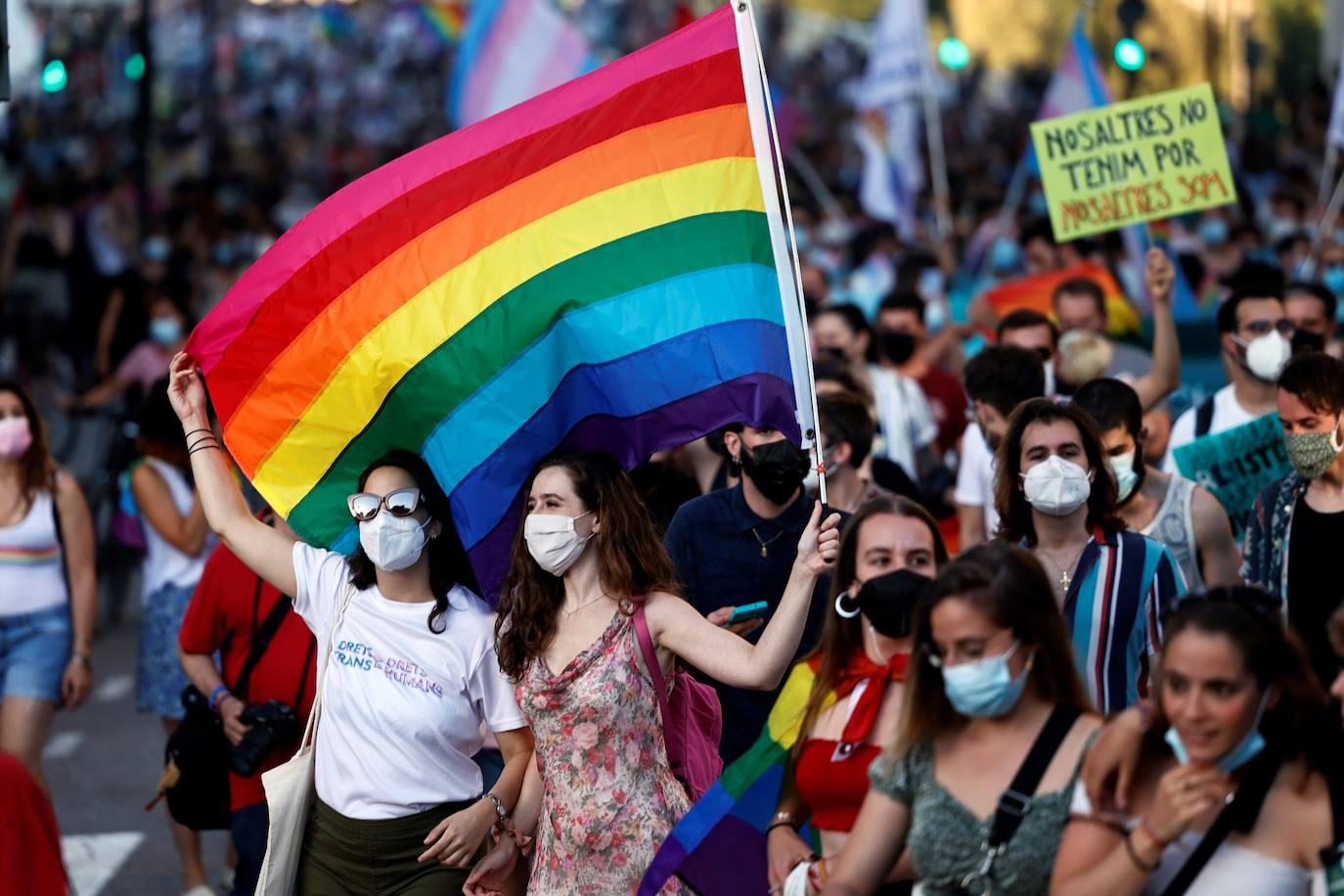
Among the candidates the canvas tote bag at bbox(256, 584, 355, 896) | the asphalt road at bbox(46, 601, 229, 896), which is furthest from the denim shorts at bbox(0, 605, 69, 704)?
the canvas tote bag at bbox(256, 584, 355, 896)

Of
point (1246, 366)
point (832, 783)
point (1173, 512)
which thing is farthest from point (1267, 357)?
point (832, 783)

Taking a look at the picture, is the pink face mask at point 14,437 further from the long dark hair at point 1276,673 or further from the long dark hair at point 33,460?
the long dark hair at point 1276,673

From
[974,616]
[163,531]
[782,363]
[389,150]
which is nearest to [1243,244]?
[163,531]

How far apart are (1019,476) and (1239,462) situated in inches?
77.7

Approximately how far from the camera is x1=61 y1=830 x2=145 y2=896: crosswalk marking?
327 inches

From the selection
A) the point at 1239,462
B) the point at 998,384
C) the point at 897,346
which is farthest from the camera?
the point at 897,346

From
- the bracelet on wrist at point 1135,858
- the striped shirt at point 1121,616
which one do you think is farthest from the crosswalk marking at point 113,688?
the bracelet on wrist at point 1135,858

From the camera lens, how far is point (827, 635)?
474 cm

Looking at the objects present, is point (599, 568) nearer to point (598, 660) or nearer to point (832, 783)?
point (598, 660)

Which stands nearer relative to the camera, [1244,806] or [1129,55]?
[1244,806]

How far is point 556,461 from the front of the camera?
5445 millimetres

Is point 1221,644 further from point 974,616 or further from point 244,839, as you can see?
point 244,839

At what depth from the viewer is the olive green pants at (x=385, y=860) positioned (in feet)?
17.6

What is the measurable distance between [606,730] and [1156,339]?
13.1 ft
